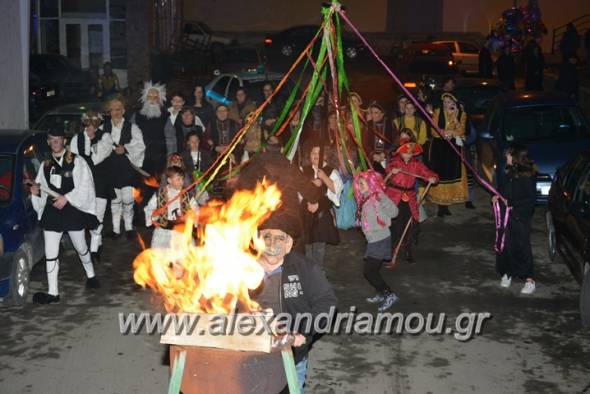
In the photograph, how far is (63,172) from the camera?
9.80 meters

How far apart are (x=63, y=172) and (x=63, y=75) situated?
2227 cm

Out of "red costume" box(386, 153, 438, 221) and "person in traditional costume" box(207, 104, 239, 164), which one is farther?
"person in traditional costume" box(207, 104, 239, 164)

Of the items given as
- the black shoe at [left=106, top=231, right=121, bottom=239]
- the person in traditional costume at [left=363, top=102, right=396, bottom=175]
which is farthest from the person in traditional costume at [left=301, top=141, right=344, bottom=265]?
the black shoe at [left=106, top=231, right=121, bottom=239]

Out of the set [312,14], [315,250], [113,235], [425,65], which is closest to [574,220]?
[315,250]

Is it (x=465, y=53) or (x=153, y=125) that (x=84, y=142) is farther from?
(x=465, y=53)

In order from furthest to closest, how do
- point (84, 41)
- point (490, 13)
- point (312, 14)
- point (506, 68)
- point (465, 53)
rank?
point (312, 14) → point (490, 13) → point (84, 41) → point (465, 53) → point (506, 68)

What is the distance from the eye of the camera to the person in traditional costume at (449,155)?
1350 centimetres

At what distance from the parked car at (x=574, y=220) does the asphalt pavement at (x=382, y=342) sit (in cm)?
39

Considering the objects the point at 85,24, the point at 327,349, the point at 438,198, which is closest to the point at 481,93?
the point at 438,198

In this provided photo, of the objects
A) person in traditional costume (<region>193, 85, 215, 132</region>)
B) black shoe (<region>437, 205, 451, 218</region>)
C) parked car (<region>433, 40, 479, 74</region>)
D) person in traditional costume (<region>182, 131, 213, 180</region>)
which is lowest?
black shoe (<region>437, 205, 451, 218</region>)

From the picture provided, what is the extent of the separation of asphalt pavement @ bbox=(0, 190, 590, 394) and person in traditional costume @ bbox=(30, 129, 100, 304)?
49 cm

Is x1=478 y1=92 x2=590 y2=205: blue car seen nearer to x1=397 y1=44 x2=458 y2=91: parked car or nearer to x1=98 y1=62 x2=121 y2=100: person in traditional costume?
x1=397 y1=44 x2=458 y2=91: parked car

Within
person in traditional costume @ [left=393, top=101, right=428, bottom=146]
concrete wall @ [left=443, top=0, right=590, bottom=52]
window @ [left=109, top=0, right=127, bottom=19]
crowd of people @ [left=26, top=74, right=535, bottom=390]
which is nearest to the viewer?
crowd of people @ [left=26, top=74, right=535, bottom=390]

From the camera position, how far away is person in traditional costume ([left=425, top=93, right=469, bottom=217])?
13.5m
